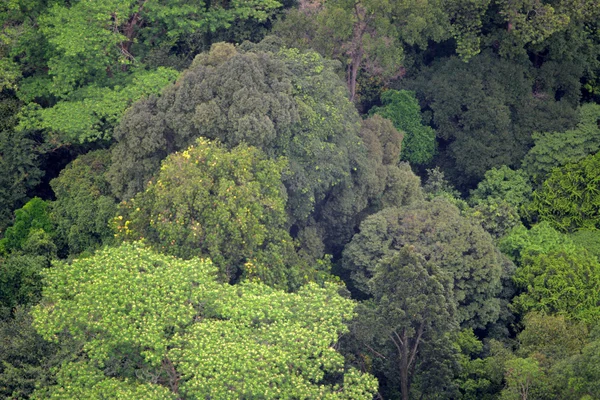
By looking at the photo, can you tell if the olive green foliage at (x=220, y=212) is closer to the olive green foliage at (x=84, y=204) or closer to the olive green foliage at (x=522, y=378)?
the olive green foliage at (x=84, y=204)

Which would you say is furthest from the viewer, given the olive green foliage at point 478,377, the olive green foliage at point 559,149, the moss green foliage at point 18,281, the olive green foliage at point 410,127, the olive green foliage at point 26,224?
the olive green foliage at point 410,127

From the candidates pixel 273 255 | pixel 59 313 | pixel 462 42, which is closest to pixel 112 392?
pixel 59 313

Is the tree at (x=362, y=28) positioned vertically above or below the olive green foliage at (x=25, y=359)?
above

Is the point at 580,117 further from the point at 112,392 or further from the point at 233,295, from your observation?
the point at 112,392

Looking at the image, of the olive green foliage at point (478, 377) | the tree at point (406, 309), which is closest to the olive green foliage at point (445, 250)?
the olive green foliage at point (478, 377)

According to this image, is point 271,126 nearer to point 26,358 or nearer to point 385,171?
point 385,171

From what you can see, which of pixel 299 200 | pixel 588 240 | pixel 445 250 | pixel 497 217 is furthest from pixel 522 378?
pixel 588 240

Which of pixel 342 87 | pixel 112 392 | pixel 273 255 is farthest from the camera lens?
pixel 342 87
